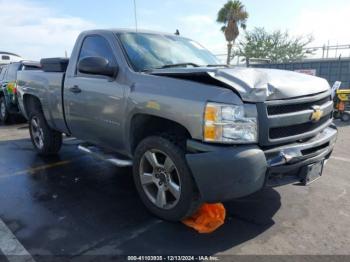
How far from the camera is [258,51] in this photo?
31875 millimetres

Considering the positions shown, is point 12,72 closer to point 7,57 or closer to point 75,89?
point 75,89

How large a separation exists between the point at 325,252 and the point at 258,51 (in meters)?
30.7

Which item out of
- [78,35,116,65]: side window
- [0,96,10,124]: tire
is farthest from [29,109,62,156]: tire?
[0,96,10,124]: tire

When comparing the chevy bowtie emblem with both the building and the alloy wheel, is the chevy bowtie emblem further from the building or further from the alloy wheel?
the building

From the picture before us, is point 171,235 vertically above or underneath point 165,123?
underneath

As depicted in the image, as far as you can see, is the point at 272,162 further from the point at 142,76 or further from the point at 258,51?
the point at 258,51

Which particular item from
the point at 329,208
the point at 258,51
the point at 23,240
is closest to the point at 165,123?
the point at 23,240

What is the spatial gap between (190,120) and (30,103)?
4.28m

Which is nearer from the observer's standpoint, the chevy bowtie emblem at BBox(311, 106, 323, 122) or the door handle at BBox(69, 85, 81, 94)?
the chevy bowtie emblem at BBox(311, 106, 323, 122)

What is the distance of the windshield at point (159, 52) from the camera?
3.96 metres

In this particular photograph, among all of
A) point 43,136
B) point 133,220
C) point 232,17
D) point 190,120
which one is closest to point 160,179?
point 133,220

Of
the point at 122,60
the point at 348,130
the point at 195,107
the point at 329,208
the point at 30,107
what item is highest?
the point at 122,60

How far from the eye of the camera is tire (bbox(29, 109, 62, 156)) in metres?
5.89

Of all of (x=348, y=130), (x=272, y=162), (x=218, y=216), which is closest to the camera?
(x=272, y=162)
